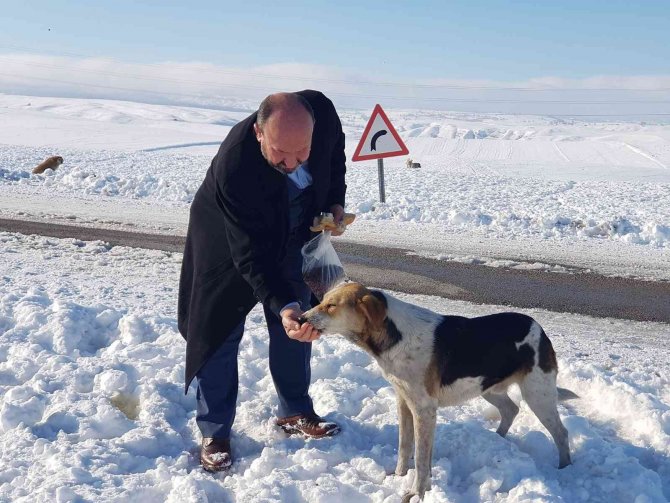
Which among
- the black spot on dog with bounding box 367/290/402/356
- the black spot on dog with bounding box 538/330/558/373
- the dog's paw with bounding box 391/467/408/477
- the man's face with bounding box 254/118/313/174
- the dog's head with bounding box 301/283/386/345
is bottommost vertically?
the dog's paw with bounding box 391/467/408/477

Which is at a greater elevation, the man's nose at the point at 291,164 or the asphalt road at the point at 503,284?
the man's nose at the point at 291,164

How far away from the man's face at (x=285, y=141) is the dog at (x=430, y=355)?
0.78m

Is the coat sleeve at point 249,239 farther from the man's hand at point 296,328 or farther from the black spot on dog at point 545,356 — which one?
the black spot on dog at point 545,356

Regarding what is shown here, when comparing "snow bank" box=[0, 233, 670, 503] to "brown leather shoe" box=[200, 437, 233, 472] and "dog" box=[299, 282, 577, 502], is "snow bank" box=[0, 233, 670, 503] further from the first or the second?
"dog" box=[299, 282, 577, 502]

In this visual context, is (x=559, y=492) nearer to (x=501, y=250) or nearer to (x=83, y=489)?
(x=83, y=489)

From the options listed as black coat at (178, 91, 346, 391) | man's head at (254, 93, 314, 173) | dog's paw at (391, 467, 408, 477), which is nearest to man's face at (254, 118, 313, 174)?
man's head at (254, 93, 314, 173)

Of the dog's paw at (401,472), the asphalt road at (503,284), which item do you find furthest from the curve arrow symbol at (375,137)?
the dog's paw at (401,472)

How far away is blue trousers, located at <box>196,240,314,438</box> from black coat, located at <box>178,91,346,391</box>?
149mm

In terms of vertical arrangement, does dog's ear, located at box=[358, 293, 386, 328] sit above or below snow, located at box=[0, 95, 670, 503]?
above

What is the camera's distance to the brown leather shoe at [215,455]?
4.32 m

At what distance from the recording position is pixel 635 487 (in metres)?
3.97

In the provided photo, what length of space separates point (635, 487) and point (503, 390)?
0.88 m

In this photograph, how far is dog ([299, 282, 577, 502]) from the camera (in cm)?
389

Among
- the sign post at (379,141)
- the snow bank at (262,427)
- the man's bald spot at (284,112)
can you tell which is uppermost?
the man's bald spot at (284,112)
